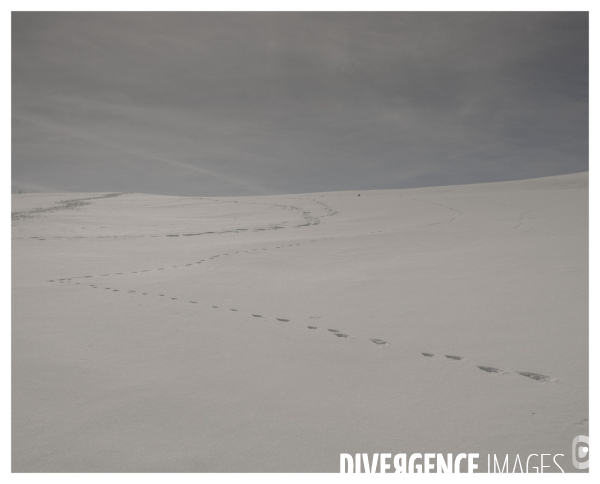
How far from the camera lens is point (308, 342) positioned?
6.84 feet

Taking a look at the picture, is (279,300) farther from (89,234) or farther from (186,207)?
(186,207)

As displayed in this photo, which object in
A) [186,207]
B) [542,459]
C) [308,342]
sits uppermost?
[186,207]

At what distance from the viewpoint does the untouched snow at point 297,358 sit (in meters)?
1.34

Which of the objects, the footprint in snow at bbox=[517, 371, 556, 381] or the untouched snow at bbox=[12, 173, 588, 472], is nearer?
the untouched snow at bbox=[12, 173, 588, 472]

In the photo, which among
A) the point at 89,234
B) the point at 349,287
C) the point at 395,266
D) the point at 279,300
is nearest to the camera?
the point at 279,300

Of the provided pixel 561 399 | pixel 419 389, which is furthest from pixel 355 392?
pixel 561 399

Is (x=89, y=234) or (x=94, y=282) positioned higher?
(x=89, y=234)

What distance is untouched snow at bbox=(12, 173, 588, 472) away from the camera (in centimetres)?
134

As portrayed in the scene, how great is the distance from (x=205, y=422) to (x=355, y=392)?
0.52m

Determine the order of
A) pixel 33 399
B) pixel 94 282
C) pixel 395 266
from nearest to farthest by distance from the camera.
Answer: pixel 33 399
pixel 94 282
pixel 395 266

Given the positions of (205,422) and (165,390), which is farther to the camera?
(165,390)

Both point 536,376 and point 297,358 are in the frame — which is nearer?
point 536,376

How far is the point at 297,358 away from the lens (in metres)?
1.88

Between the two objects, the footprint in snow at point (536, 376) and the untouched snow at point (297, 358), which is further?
the footprint in snow at point (536, 376)
